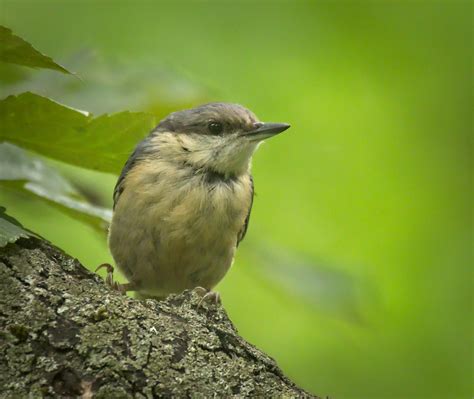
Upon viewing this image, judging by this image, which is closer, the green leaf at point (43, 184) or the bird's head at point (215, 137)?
the green leaf at point (43, 184)

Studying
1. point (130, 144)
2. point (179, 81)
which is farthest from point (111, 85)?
point (130, 144)

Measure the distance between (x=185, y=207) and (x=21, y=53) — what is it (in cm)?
186

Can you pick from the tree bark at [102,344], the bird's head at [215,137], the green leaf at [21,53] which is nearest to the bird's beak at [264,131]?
the bird's head at [215,137]

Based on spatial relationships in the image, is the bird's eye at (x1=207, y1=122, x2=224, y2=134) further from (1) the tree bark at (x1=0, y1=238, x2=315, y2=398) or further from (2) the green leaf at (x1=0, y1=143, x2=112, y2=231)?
(1) the tree bark at (x1=0, y1=238, x2=315, y2=398)

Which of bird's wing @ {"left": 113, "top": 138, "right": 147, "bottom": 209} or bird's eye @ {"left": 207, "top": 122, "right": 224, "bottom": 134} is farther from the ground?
bird's eye @ {"left": 207, "top": 122, "right": 224, "bottom": 134}

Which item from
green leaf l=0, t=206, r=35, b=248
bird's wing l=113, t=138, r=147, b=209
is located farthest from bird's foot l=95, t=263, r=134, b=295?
green leaf l=0, t=206, r=35, b=248

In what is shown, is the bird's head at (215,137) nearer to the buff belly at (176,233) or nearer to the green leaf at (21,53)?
the buff belly at (176,233)

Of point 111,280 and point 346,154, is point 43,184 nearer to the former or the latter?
point 111,280

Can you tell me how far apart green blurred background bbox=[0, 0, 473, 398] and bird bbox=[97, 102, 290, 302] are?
3.75ft

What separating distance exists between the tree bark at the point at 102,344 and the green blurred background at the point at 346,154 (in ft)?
10.0

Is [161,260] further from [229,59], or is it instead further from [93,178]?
[229,59]

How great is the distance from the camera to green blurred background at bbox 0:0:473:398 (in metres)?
5.47

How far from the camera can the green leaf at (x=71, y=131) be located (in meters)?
2.37

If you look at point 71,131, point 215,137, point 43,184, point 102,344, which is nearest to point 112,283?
point 215,137
